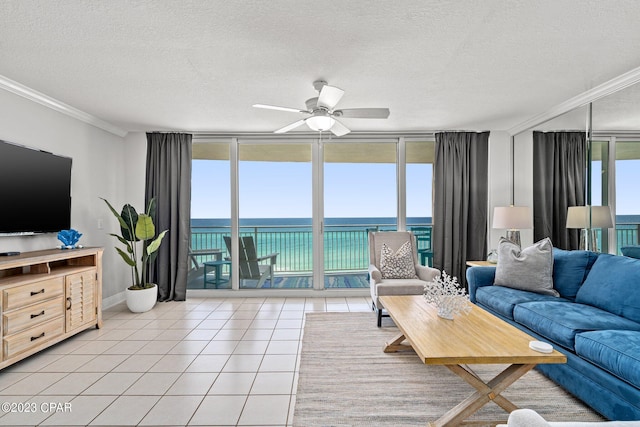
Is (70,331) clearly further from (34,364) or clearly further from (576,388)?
(576,388)

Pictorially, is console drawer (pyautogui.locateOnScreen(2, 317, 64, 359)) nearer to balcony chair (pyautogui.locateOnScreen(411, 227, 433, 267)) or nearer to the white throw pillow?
the white throw pillow

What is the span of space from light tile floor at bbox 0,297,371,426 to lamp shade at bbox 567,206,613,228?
3.27 meters

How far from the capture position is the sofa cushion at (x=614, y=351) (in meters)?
1.78

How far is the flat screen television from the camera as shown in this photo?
3.02 metres

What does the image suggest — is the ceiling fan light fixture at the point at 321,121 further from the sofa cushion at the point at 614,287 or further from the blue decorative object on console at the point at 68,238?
the blue decorative object on console at the point at 68,238

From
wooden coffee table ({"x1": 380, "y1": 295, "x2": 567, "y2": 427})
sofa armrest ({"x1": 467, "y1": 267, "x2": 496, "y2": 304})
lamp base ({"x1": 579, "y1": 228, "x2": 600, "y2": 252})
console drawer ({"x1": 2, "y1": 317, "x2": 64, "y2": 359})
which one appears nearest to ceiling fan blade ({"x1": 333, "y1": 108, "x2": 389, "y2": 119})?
wooden coffee table ({"x1": 380, "y1": 295, "x2": 567, "y2": 427})

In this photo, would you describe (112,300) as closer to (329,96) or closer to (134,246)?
(134,246)

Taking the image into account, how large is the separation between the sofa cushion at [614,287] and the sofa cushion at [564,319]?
7 centimetres

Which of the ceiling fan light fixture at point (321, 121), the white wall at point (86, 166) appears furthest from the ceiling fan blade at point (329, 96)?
the white wall at point (86, 166)

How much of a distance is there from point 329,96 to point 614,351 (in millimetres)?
2536

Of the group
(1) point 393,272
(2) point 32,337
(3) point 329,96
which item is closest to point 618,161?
(1) point 393,272

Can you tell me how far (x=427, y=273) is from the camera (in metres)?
4.02

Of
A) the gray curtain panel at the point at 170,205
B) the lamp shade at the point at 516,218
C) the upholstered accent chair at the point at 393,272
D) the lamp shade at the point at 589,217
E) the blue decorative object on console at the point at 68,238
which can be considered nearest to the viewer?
the lamp shade at the point at 589,217

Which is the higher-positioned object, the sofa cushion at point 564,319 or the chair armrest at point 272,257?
the chair armrest at point 272,257
